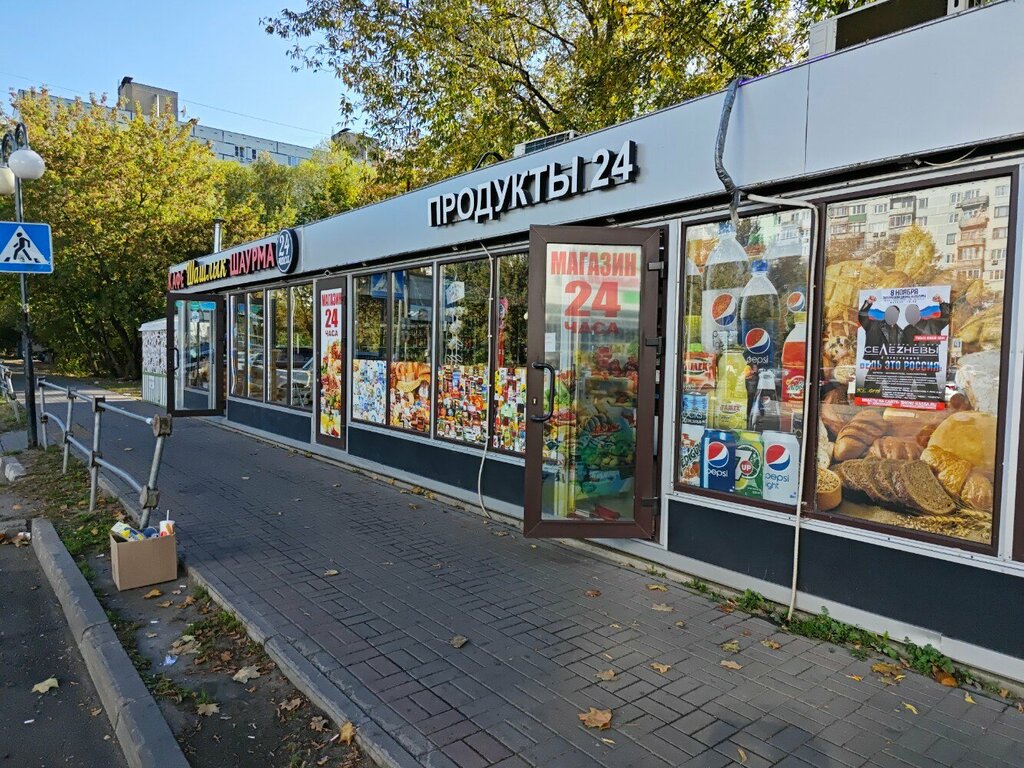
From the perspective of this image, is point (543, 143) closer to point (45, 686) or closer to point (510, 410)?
point (510, 410)

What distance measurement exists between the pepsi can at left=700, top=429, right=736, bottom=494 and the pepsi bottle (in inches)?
22.2

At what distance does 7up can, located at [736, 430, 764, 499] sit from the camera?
4.57 metres

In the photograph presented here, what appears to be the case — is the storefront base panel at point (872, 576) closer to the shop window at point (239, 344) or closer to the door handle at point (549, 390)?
the door handle at point (549, 390)

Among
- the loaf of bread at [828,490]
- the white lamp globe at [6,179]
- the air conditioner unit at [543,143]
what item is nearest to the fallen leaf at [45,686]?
the loaf of bread at [828,490]

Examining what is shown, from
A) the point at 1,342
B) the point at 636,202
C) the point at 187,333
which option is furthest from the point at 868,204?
the point at 1,342

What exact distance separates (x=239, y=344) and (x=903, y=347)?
1175 cm

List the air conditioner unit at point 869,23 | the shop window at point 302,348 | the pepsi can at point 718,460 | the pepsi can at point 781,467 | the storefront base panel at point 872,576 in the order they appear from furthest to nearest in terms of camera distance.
Result: 1. the shop window at point 302,348
2. the pepsi can at point 718,460
3. the pepsi can at point 781,467
4. the air conditioner unit at point 869,23
5. the storefront base panel at point 872,576

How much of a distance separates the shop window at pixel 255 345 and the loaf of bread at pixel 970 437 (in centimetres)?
1075

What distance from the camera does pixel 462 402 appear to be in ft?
24.0

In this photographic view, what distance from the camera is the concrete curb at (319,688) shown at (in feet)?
9.43

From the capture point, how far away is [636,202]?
5125mm

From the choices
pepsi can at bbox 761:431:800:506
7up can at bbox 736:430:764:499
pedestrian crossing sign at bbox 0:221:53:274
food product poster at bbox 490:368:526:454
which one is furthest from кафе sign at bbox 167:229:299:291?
pepsi can at bbox 761:431:800:506

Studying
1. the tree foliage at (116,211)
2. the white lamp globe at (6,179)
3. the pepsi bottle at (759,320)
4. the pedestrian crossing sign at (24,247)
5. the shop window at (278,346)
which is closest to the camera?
the pepsi bottle at (759,320)

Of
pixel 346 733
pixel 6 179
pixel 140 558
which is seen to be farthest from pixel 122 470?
pixel 6 179
